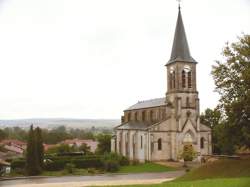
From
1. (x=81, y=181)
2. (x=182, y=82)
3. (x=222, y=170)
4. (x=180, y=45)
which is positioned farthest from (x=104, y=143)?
(x=222, y=170)

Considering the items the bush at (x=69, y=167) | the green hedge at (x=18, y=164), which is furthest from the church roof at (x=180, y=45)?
the green hedge at (x=18, y=164)

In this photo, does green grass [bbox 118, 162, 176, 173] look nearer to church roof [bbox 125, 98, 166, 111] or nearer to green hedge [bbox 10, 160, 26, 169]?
green hedge [bbox 10, 160, 26, 169]

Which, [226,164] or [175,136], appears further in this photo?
[175,136]

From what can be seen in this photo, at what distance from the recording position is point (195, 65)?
1775 inches

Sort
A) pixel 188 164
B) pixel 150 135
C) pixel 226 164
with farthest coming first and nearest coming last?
pixel 150 135 < pixel 188 164 < pixel 226 164

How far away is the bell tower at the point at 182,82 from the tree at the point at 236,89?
2060 cm

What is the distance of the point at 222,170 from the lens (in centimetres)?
2295

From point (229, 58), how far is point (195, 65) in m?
22.9

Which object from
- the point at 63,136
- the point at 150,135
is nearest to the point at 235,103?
the point at 150,135

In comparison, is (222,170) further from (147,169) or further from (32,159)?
(32,159)

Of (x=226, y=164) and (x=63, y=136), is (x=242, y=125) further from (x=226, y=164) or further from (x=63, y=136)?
(x=63, y=136)

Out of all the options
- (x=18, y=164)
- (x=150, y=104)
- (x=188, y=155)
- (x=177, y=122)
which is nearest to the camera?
(x=18, y=164)

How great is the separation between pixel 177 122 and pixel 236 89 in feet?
70.1

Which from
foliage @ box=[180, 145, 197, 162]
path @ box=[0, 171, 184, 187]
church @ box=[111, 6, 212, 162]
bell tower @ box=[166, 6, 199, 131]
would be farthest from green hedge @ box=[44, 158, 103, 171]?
bell tower @ box=[166, 6, 199, 131]
